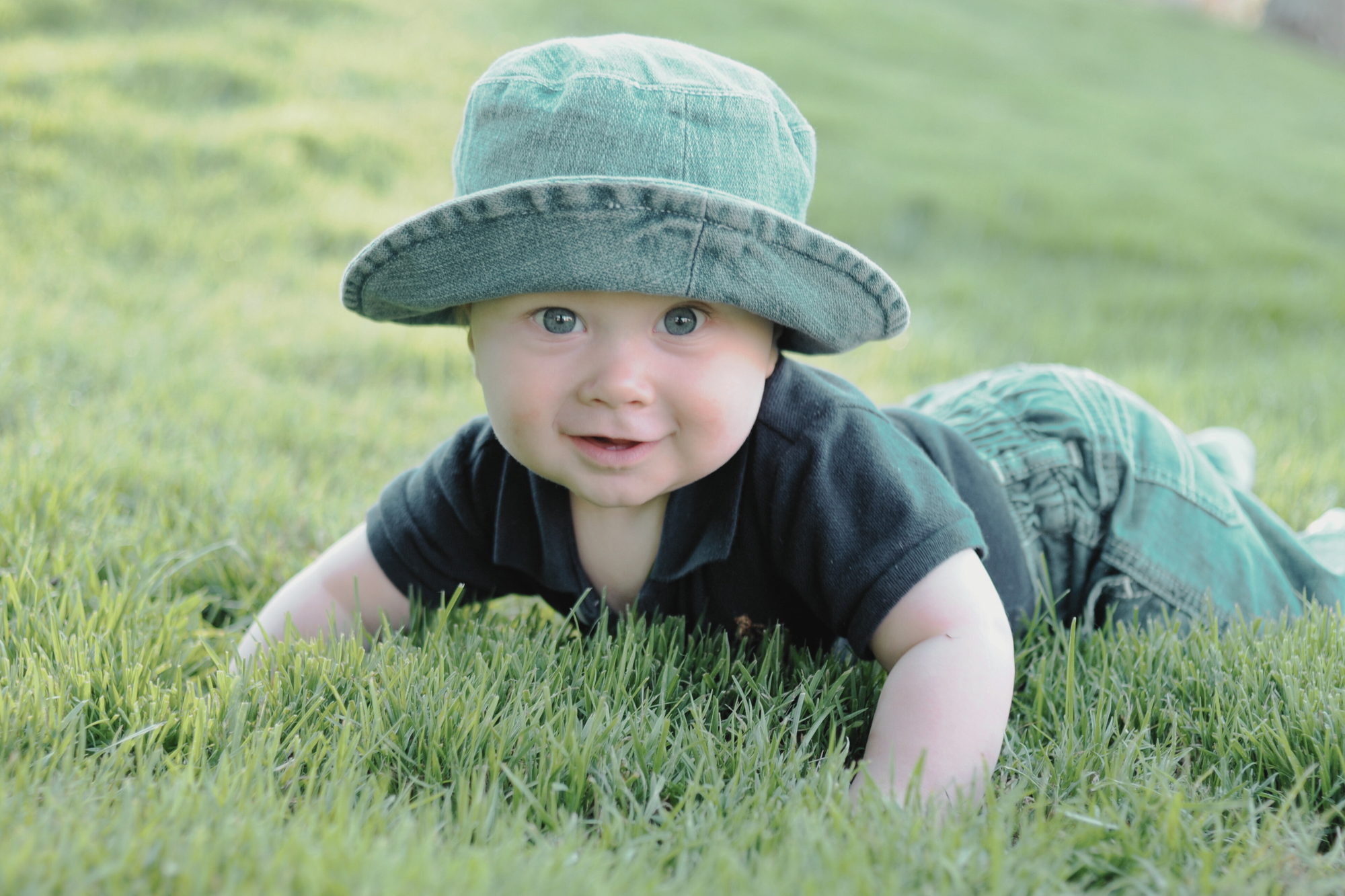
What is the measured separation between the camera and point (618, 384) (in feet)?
5.18

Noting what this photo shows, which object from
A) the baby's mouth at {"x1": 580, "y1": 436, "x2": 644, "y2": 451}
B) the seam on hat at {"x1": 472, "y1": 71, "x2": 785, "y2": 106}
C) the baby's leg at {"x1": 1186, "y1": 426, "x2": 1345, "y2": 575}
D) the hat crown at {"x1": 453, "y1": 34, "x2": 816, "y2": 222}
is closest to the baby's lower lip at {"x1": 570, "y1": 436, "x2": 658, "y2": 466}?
the baby's mouth at {"x1": 580, "y1": 436, "x2": 644, "y2": 451}

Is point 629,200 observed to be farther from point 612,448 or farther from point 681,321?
point 612,448

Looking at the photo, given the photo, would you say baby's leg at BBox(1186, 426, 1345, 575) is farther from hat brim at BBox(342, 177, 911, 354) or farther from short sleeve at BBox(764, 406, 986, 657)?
hat brim at BBox(342, 177, 911, 354)

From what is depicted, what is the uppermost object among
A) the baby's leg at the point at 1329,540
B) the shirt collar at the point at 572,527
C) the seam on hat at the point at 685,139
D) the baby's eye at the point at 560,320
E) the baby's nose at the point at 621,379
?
the seam on hat at the point at 685,139

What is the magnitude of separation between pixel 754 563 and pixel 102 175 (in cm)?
477

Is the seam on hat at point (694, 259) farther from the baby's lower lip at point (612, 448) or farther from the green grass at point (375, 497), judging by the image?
the green grass at point (375, 497)

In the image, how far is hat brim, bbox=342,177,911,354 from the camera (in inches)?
59.0

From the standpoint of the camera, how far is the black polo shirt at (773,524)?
1.73m

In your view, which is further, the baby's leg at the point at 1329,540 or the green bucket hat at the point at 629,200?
the baby's leg at the point at 1329,540

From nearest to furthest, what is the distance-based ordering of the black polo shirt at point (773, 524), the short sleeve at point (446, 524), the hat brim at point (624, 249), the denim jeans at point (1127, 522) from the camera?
the hat brim at point (624, 249), the black polo shirt at point (773, 524), the short sleeve at point (446, 524), the denim jeans at point (1127, 522)

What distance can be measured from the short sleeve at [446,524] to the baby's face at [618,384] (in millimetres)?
356

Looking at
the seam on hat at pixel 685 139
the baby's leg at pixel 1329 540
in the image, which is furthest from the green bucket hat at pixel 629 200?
the baby's leg at pixel 1329 540

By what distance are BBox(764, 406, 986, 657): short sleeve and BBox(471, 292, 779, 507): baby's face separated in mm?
142

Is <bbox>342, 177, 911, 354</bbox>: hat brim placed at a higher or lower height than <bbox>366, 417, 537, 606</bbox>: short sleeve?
higher
